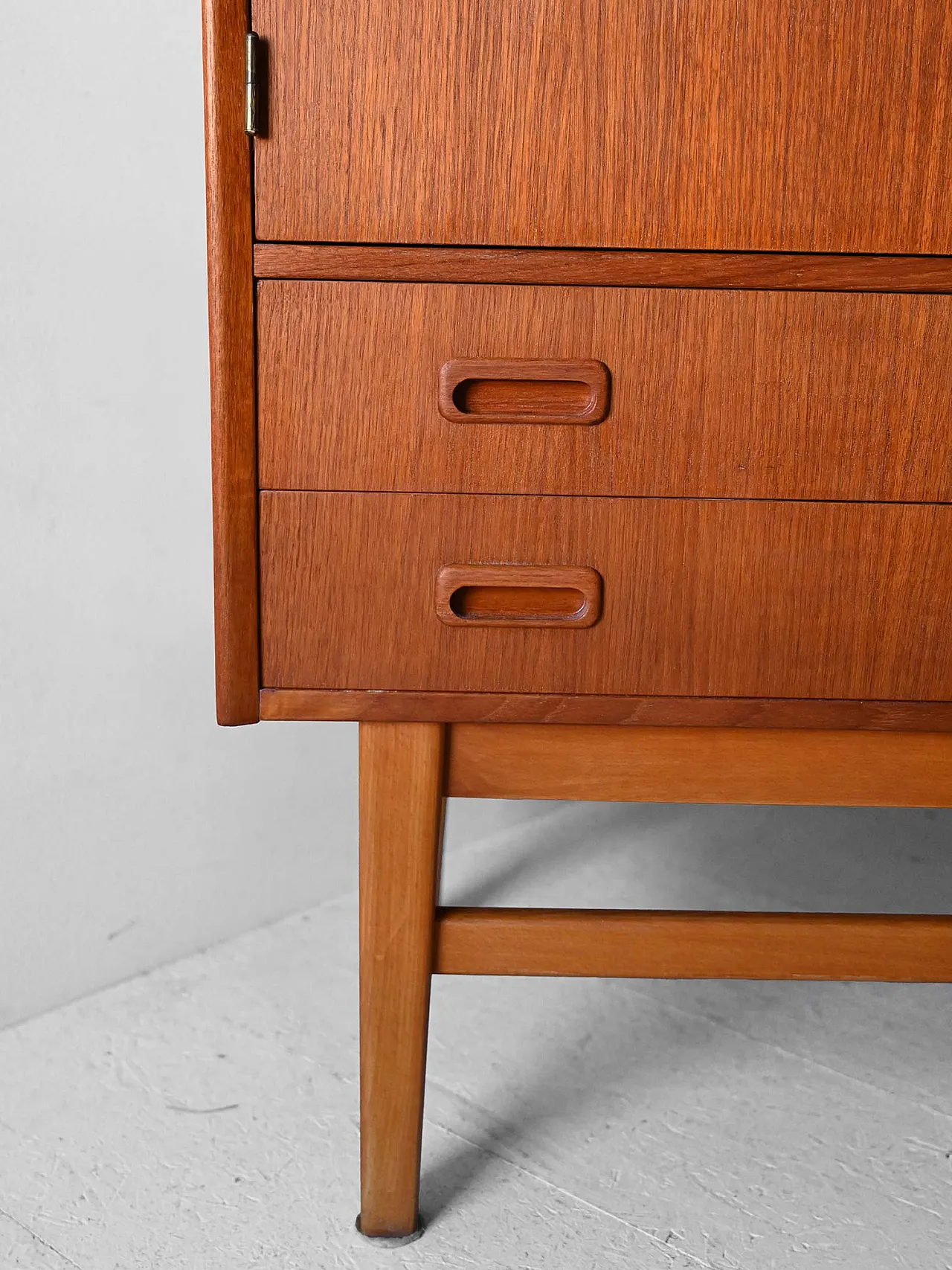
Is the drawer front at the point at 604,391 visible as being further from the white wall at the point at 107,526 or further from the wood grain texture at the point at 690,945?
the white wall at the point at 107,526

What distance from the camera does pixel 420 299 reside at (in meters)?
0.80

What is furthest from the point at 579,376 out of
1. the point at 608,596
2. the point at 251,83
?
the point at 251,83

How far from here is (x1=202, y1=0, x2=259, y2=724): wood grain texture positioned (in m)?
0.77

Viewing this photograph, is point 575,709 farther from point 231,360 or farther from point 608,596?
point 231,360

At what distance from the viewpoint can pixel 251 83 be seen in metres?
0.77

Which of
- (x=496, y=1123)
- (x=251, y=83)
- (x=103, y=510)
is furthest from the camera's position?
(x=103, y=510)

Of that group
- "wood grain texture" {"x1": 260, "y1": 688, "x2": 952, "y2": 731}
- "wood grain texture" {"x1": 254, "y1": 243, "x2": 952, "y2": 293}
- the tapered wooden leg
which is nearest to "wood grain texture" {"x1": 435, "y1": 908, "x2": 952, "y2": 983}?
the tapered wooden leg

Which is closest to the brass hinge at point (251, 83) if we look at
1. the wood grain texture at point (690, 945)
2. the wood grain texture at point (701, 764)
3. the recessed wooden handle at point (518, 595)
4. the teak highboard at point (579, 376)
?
the teak highboard at point (579, 376)

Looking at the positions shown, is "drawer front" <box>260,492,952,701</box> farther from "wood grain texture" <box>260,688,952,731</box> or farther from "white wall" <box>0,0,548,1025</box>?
"white wall" <box>0,0,548,1025</box>

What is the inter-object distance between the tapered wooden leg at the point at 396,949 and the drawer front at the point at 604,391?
196mm

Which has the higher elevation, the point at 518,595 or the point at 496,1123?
the point at 518,595

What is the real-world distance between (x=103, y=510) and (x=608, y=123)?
687 mm

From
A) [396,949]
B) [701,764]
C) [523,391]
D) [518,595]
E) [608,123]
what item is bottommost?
[396,949]

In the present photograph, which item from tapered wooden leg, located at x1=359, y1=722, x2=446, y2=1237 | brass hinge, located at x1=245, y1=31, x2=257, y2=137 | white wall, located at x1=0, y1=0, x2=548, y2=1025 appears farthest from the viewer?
white wall, located at x1=0, y1=0, x2=548, y2=1025
